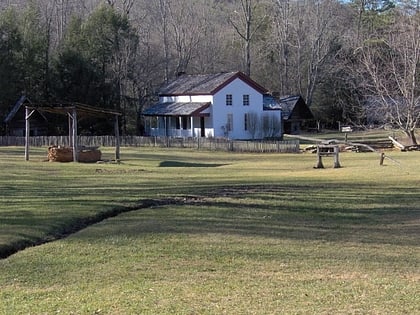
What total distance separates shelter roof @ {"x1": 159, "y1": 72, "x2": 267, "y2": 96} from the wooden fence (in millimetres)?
8493

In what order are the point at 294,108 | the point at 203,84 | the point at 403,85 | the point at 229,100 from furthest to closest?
the point at 294,108, the point at 203,84, the point at 229,100, the point at 403,85

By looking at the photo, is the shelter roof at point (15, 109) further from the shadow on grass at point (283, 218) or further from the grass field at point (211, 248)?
the shadow on grass at point (283, 218)

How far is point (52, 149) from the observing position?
4062 centimetres

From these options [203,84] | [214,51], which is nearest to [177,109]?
[203,84]

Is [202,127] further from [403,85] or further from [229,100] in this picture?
[403,85]

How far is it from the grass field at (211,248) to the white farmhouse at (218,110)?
42.3 m

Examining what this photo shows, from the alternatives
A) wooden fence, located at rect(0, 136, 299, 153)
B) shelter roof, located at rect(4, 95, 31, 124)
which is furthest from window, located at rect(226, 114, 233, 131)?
shelter roof, located at rect(4, 95, 31, 124)

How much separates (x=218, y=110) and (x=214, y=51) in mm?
32575

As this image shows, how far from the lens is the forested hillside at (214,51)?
223ft

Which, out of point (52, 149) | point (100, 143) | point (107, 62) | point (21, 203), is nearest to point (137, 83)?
point (107, 62)

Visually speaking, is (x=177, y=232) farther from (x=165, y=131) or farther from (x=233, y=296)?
(x=165, y=131)

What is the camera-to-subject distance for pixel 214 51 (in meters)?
99.2

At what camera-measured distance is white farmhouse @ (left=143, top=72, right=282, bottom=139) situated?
68250mm

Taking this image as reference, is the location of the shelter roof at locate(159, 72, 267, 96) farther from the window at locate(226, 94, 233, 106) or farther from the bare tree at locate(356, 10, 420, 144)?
the bare tree at locate(356, 10, 420, 144)
